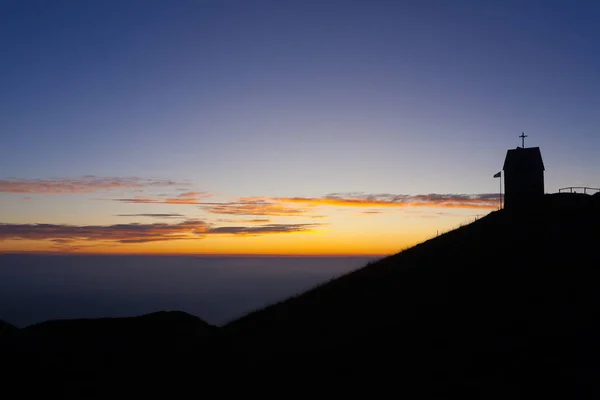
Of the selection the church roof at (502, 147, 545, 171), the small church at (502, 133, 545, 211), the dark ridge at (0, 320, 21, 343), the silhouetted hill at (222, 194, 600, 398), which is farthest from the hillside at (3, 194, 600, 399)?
the church roof at (502, 147, 545, 171)

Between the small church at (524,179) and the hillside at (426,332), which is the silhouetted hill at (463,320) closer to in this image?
the hillside at (426,332)

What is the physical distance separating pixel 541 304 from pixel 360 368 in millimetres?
9685

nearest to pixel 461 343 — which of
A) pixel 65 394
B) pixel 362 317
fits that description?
pixel 362 317

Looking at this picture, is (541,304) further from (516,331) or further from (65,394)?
(65,394)

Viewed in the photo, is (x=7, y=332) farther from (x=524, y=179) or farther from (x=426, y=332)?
(x=524, y=179)

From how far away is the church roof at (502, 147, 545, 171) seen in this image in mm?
42281

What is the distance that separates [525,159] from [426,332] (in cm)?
2769

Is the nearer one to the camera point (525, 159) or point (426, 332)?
point (426, 332)

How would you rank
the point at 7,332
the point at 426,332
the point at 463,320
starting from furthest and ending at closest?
the point at 7,332 < the point at 463,320 < the point at 426,332

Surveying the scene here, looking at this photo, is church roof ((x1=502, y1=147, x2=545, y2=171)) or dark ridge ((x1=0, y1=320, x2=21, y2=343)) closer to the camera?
dark ridge ((x1=0, y1=320, x2=21, y2=343))

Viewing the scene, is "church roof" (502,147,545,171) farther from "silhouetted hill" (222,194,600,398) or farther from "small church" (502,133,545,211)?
"silhouetted hill" (222,194,600,398)

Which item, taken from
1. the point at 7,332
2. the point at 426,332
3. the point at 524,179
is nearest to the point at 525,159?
the point at 524,179

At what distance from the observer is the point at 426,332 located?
843 inches

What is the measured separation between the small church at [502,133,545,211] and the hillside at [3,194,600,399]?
2.97m
